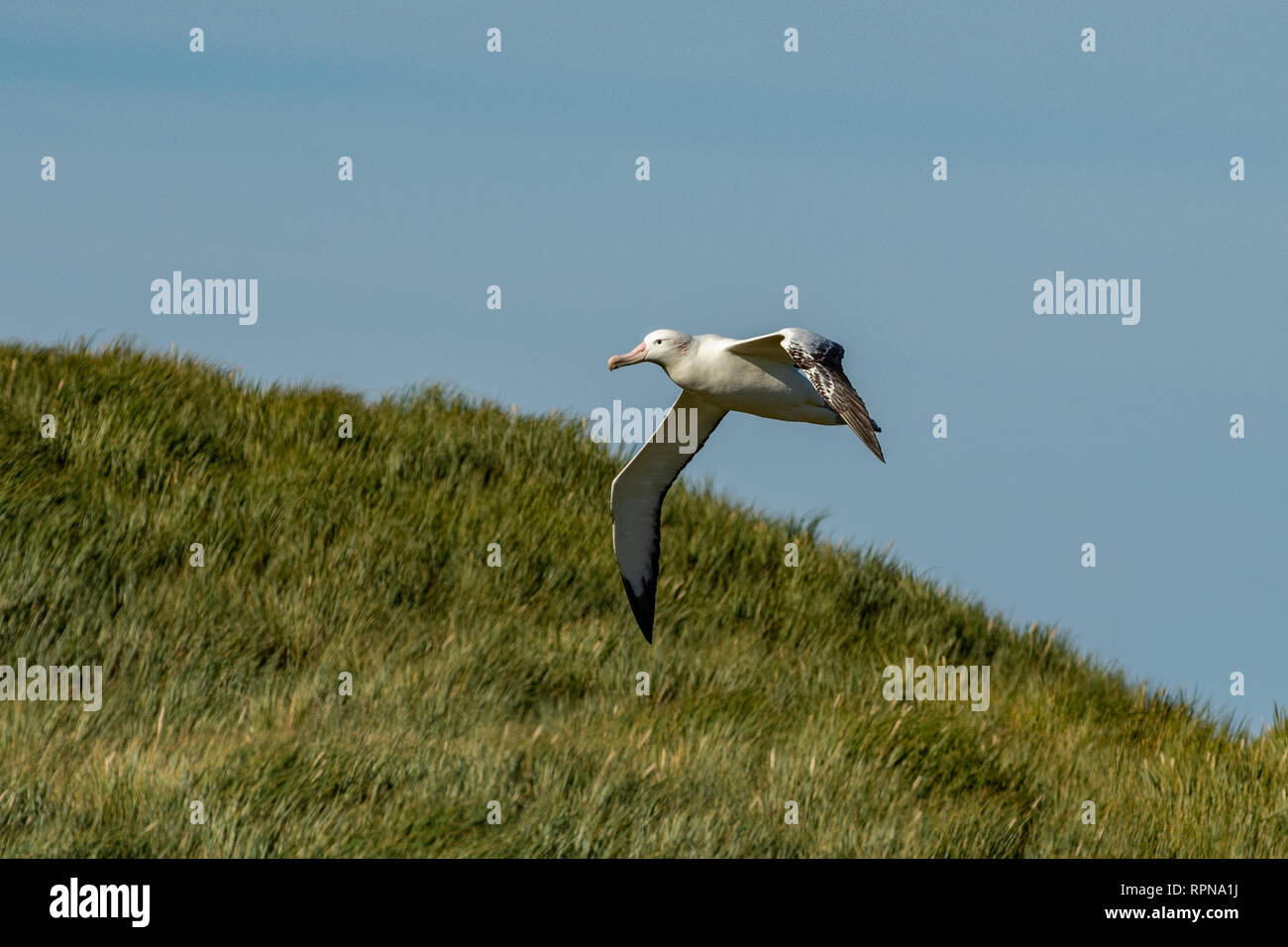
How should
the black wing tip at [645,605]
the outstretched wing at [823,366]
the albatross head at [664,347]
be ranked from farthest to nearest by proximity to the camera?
the black wing tip at [645,605]
the albatross head at [664,347]
the outstretched wing at [823,366]

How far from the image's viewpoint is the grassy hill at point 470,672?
647cm

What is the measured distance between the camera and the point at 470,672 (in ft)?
26.5

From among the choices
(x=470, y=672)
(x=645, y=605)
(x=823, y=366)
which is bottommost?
(x=470, y=672)

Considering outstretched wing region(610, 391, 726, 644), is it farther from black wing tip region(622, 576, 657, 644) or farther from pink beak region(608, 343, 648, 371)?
pink beak region(608, 343, 648, 371)

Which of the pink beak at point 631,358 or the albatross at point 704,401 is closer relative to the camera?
the albatross at point 704,401

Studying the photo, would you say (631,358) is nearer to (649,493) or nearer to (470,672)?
(649,493)

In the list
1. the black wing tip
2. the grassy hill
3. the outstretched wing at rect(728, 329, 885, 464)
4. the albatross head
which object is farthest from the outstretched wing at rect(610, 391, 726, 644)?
the outstretched wing at rect(728, 329, 885, 464)

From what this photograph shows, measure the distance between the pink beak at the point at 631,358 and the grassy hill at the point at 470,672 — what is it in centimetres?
192

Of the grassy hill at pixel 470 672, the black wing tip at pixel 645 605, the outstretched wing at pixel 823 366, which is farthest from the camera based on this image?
the black wing tip at pixel 645 605

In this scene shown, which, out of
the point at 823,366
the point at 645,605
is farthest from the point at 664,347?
the point at 645,605

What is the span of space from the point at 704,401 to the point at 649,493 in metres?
1.52

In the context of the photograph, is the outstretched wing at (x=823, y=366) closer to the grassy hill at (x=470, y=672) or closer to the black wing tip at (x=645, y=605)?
the grassy hill at (x=470, y=672)

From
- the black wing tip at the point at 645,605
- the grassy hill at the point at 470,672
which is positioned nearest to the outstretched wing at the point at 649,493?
the black wing tip at the point at 645,605

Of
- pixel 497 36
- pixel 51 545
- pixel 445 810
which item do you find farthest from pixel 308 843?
pixel 497 36
